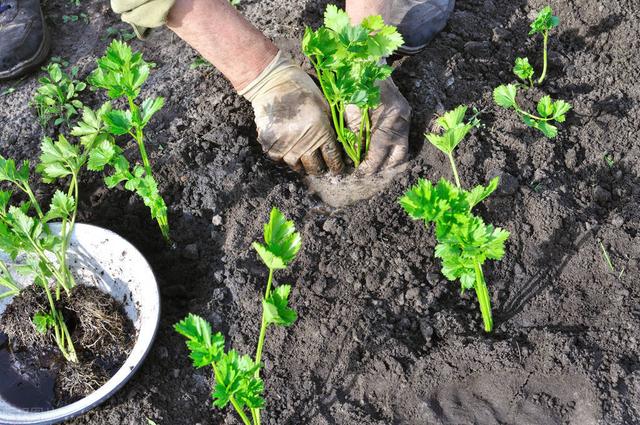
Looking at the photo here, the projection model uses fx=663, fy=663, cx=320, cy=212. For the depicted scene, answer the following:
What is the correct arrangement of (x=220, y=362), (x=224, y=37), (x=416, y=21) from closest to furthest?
1. (x=220, y=362)
2. (x=224, y=37)
3. (x=416, y=21)

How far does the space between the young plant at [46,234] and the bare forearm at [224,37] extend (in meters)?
0.59

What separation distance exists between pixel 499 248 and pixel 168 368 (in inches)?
45.5

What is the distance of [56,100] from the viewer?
292 cm

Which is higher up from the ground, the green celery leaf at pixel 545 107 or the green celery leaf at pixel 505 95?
the green celery leaf at pixel 505 95

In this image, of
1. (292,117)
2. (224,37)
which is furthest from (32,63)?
(292,117)

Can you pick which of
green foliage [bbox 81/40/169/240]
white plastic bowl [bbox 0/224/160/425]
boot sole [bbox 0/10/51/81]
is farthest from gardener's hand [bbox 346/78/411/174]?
boot sole [bbox 0/10/51/81]

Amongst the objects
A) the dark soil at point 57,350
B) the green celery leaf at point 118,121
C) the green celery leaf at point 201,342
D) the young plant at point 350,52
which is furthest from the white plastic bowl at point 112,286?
the young plant at point 350,52

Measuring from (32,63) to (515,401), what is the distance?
8.46 feet

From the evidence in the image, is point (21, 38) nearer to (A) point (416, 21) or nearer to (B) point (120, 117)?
(B) point (120, 117)

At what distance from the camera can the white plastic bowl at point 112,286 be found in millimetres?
2010

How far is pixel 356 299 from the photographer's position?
225 centimetres

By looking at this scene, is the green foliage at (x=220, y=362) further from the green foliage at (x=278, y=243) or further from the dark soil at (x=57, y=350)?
the dark soil at (x=57, y=350)

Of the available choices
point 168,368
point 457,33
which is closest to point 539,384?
point 168,368

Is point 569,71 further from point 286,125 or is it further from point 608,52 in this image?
point 286,125
